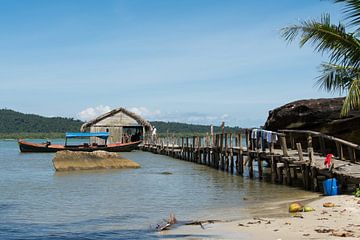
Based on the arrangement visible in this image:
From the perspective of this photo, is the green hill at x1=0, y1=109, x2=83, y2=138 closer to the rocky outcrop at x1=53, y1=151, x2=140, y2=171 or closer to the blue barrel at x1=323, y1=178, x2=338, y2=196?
the rocky outcrop at x1=53, y1=151, x2=140, y2=171

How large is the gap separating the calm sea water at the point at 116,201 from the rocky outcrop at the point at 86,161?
3.88 feet

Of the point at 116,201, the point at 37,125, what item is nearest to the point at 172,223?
the point at 116,201

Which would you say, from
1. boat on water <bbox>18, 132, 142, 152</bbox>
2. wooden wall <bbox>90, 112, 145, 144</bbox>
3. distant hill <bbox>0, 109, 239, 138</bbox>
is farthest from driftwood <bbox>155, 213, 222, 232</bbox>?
distant hill <bbox>0, 109, 239, 138</bbox>

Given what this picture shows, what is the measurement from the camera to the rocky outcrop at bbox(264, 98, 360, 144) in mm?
21328

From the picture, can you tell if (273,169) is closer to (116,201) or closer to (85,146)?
(116,201)

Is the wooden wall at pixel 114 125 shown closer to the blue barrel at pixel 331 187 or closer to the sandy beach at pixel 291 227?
the blue barrel at pixel 331 187

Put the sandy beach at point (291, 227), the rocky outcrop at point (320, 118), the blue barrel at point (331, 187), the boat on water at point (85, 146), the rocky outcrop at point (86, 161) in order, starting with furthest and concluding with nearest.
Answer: the boat on water at point (85, 146) < the rocky outcrop at point (86, 161) < the rocky outcrop at point (320, 118) < the blue barrel at point (331, 187) < the sandy beach at point (291, 227)

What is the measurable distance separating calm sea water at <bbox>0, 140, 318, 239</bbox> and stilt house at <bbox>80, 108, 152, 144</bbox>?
25.6m

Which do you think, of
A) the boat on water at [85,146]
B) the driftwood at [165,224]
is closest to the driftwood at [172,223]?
the driftwood at [165,224]

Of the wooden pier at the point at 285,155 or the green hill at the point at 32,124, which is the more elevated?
the green hill at the point at 32,124

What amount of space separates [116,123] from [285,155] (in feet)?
113

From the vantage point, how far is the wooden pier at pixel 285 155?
1614cm

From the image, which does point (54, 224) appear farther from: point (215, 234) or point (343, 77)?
point (343, 77)

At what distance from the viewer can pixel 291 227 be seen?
10.2 meters
